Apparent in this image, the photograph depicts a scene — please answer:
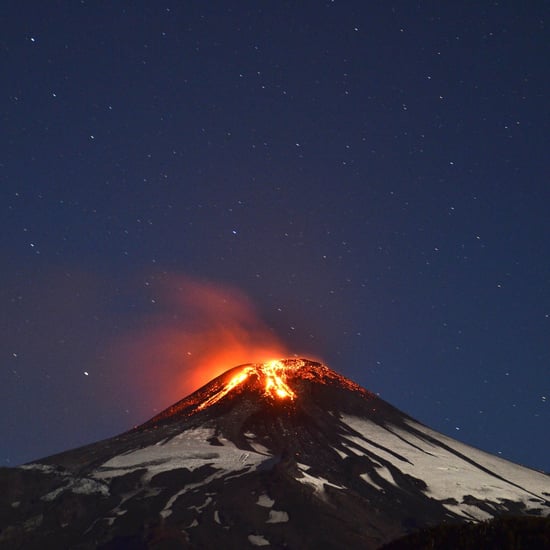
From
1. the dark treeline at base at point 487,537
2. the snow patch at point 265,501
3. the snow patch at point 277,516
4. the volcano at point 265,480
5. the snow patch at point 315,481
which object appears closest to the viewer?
the dark treeline at base at point 487,537

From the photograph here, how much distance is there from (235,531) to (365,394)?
96.9 metres

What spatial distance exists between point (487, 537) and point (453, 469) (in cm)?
12138

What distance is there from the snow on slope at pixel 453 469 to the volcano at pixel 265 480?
0.49 metres

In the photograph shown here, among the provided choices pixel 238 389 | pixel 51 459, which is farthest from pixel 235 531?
pixel 238 389

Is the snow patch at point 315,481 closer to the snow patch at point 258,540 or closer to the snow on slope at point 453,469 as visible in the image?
the snow on slope at point 453,469

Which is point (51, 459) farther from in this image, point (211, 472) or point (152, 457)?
point (211, 472)

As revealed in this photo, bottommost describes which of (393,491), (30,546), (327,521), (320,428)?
(30,546)

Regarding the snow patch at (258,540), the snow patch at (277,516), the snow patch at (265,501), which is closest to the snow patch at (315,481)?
the snow patch at (265,501)

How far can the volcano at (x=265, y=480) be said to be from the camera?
318 ft

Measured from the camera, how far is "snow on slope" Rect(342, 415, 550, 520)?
422ft

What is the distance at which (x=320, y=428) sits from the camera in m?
151

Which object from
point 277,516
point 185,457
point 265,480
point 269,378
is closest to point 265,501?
point 277,516

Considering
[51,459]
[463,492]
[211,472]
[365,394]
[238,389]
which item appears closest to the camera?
[211,472]

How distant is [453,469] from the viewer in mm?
144750
